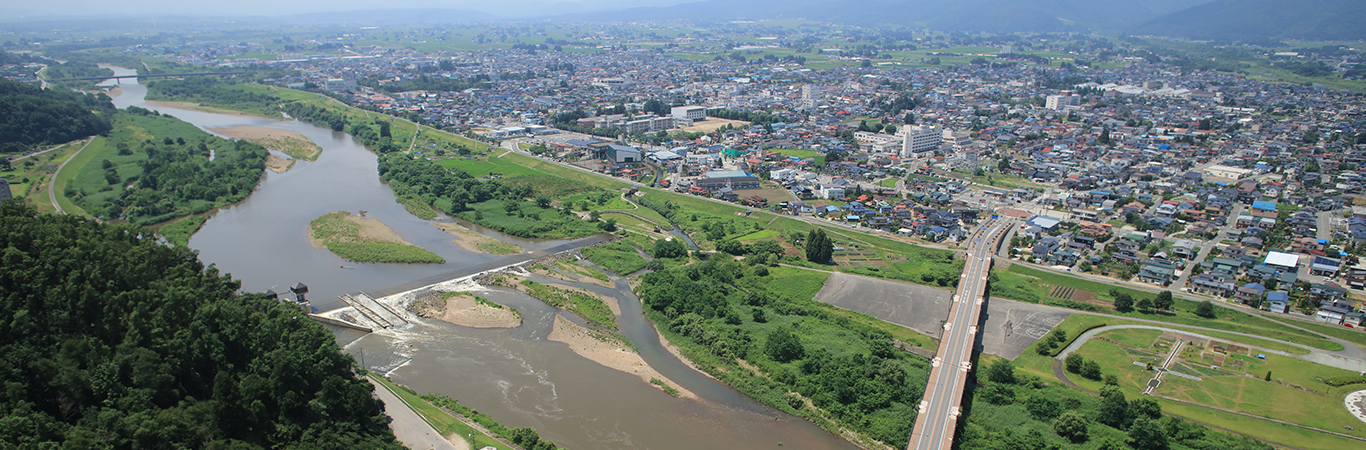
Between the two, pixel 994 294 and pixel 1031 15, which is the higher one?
pixel 1031 15

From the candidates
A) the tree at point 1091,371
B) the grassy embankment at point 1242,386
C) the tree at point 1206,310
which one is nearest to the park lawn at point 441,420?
the tree at point 1091,371

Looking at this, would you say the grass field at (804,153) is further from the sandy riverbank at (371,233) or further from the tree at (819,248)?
the sandy riverbank at (371,233)

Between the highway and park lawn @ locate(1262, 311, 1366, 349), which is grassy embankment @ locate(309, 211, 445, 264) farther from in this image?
park lawn @ locate(1262, 311, 1366, 349)

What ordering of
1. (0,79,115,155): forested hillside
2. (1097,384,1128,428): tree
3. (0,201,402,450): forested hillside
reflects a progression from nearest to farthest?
(0,201,402,450): forested hillside, (1097,384,1128,428): tree, (0,79,115,155): forested hillside

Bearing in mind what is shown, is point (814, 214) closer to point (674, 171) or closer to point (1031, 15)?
point (674, 171)

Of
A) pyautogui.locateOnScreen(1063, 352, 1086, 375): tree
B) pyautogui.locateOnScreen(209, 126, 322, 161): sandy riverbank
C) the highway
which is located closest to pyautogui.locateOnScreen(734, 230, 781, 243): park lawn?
the highway

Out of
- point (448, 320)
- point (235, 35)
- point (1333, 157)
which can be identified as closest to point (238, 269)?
point (448, 320)
